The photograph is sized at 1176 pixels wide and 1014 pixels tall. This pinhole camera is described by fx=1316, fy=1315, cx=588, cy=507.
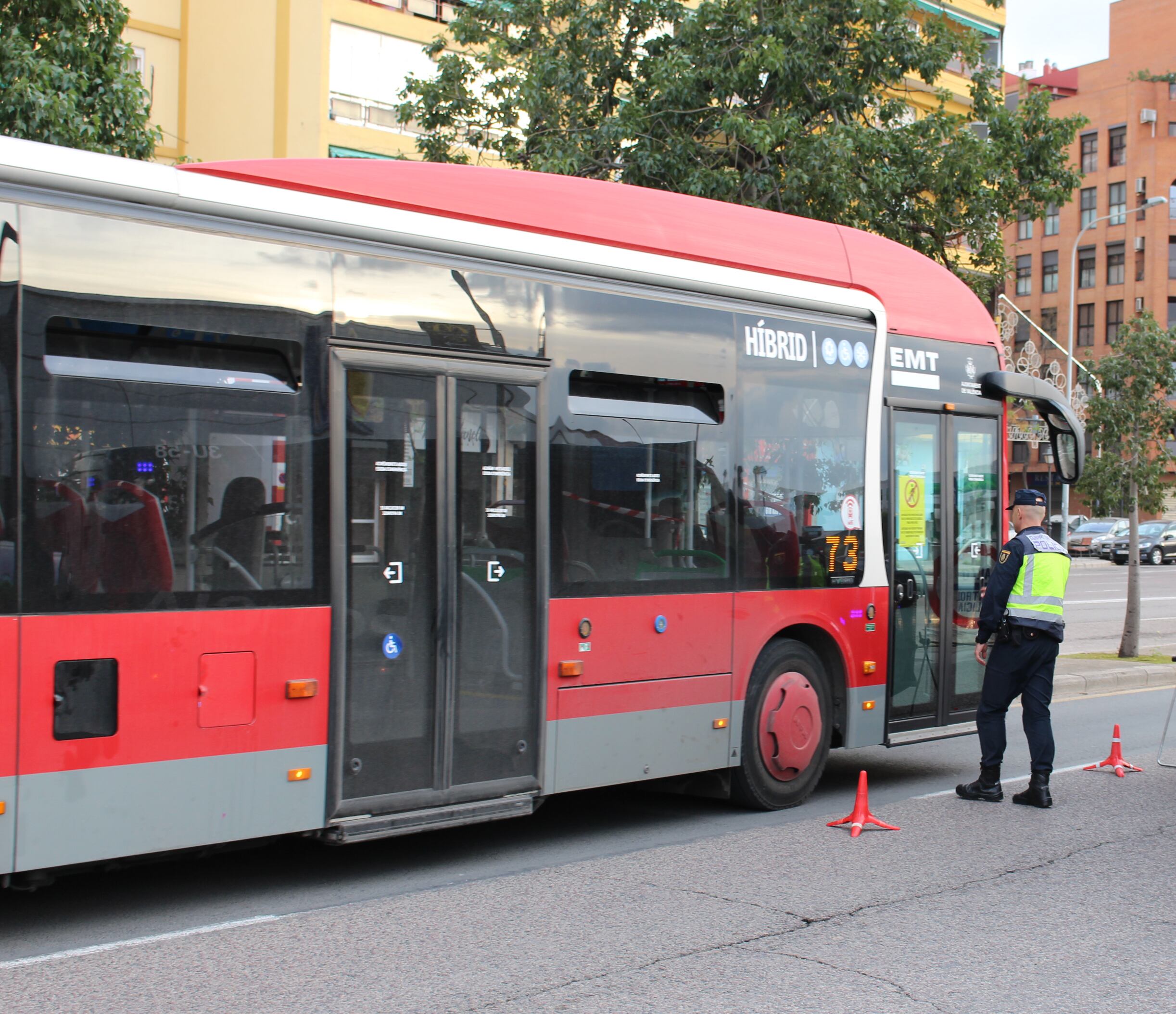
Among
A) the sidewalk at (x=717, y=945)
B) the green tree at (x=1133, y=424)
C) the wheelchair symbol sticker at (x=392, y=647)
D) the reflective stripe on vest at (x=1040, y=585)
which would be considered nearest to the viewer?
the sidewalk at (x=717, y=945)

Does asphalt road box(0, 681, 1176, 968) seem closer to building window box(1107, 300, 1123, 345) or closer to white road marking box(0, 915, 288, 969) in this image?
white road marking box(0, 915, 288, 969)

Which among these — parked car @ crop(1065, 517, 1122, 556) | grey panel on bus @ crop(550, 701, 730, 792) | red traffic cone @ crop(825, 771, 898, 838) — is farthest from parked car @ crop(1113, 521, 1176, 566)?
grey panel on bus @ crop(550, 701, 730, 792)

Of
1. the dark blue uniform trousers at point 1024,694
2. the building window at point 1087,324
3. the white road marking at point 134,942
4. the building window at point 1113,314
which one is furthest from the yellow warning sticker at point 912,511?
the building window at point 1087,324

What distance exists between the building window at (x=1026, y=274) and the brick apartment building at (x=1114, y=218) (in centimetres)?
7

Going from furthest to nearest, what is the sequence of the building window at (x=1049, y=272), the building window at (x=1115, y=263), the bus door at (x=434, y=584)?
the building window at (x=1049, y=272) < the building window at (x=1115, y=263) < the bus door at (x=434, y=584)

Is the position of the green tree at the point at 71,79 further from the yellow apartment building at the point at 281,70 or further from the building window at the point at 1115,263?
the building window at the point at 1115,263

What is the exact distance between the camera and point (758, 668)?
25.3 ft

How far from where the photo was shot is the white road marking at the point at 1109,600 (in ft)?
93.6

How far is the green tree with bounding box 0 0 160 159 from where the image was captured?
9.76 metres

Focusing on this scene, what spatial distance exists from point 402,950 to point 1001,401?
615cm

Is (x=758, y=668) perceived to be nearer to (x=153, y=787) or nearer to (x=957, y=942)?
(x=957, y=942)

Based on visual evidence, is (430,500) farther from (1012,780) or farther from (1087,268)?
(1087,268)

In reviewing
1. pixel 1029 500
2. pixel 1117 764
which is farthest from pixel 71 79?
pixel 1117 764

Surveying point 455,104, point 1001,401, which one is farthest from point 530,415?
point 455,104
